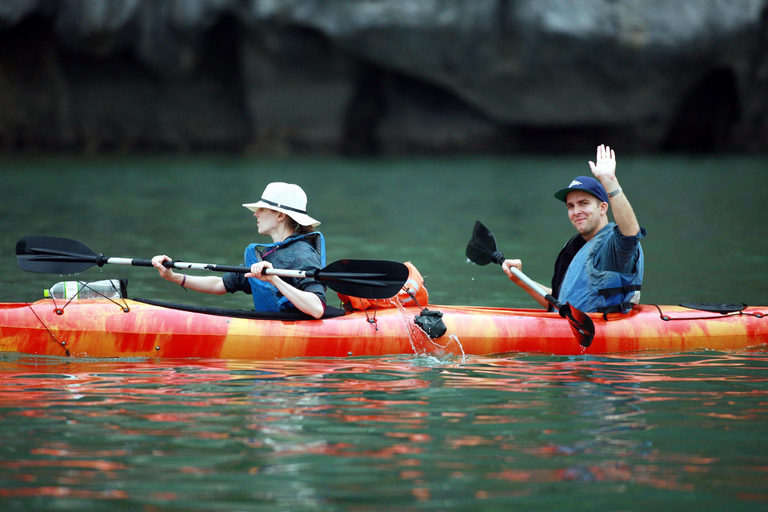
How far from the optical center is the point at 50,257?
18.8 ft

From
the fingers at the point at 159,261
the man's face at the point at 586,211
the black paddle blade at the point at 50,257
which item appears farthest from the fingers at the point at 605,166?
the black paddle blade at the point at 50,257

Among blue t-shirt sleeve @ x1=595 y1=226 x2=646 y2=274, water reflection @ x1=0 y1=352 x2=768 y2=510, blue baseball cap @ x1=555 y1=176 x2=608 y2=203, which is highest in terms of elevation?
blue baseball cap @ x1=555 y1=176 x2=608 y2=203

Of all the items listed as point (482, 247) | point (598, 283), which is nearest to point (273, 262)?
point (482, 247)

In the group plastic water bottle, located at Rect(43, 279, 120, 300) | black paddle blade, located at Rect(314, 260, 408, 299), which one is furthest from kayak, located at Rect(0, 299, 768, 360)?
black paddle blade, located at Rect(314, 260, 408, 299)

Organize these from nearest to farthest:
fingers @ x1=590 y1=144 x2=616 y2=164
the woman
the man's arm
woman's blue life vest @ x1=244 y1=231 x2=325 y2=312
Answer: the man's arm < fingers @ x1=590 y1=144 x2=616 y2=164 < the woman < woman's blue life vest @ x1=244 y1=231 x2=325 y2=312

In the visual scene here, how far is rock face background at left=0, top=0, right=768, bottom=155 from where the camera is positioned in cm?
2047

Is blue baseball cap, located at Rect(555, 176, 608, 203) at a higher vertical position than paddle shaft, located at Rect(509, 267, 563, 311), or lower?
higher

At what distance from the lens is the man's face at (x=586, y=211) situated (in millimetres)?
5355

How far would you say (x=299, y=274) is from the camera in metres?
5.13

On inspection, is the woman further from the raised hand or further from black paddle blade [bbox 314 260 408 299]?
the raised hand

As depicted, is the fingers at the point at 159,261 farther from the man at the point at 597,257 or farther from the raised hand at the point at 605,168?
the raised hand at the point at 605,168

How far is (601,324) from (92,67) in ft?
67.8

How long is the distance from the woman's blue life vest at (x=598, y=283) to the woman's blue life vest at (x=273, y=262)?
5.04 ft

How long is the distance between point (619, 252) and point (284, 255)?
6.34 ft
